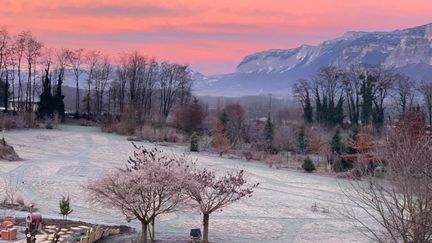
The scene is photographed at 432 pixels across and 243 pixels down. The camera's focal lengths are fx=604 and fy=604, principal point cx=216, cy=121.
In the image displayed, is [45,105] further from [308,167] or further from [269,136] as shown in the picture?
[308,167]

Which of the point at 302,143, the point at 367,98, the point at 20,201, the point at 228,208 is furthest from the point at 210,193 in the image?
the point at 367,98

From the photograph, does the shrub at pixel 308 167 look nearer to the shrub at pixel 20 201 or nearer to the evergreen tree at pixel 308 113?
the shrub at pixel 20 201

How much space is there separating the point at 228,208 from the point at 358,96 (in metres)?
49.5

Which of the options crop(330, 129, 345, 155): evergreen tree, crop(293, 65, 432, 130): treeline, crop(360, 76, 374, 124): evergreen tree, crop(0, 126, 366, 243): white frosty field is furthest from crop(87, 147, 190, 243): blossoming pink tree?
crop(360, 76, 374, 124): evergreen tree

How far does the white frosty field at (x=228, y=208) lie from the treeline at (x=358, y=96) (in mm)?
29578

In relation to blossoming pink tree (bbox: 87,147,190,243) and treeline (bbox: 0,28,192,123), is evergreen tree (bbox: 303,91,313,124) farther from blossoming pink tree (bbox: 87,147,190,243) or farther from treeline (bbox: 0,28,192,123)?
blossoming pink tree (bbox: 87,147,190,243)

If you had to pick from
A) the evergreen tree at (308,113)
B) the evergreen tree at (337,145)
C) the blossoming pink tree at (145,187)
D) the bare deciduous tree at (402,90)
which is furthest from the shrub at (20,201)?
the bare deciduous tree at (402,90)

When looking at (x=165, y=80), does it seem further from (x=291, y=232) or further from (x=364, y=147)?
(x=291, y=232)

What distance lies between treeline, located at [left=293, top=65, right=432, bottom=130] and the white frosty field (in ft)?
97.0

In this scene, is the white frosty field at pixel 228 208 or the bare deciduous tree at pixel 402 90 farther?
the bare deciduous tree at pixel 402 90

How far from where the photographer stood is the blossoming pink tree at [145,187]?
15609 millimetres

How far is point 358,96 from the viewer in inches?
2741

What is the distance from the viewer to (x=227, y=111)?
207ft

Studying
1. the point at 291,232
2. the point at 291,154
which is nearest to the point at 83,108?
the point at 291,154
